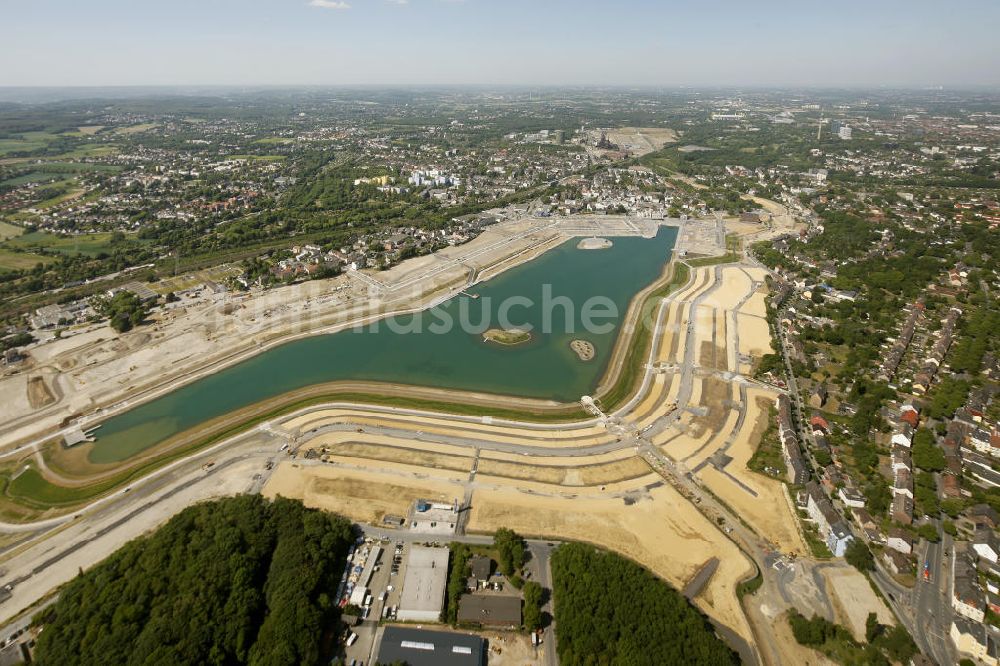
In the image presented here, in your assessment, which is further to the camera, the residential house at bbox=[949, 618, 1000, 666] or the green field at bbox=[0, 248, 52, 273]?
the green field at bbox=[0, 248, 52, 273]

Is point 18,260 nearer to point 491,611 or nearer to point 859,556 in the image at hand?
point 491,611

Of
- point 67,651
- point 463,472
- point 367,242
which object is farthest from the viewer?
point 367,242

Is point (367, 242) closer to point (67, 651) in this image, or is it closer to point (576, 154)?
point (67, 651)

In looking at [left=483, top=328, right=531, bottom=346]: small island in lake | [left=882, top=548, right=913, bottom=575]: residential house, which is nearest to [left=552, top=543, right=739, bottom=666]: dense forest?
[left=882, top=548, right=913, bottom=575]: residential house

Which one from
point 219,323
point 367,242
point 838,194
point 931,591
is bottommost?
point 931,591

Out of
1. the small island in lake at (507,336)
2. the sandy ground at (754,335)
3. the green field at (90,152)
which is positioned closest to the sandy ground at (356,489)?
the small island in lake at (507,336)

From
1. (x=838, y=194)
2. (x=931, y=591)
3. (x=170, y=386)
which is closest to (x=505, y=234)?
(x=170, y=386)

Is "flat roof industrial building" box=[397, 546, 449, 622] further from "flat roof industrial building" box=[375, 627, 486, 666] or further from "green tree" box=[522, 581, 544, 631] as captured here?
"green tree" box=[522, 581, 544, 631]
